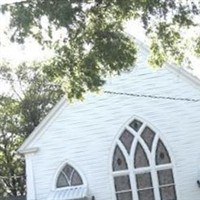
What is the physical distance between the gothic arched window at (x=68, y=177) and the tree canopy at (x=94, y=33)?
336 inches

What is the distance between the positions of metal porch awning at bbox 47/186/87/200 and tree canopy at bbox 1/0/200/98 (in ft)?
25.9

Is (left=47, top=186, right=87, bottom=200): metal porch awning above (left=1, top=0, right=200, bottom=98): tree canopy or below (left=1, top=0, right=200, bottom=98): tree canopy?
below

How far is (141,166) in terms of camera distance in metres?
18.5

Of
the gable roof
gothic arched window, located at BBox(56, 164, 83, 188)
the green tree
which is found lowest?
gothic arched window, located at BBox(56, 164, 83, 188)

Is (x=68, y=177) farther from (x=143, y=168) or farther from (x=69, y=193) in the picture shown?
(x=143, y=168)

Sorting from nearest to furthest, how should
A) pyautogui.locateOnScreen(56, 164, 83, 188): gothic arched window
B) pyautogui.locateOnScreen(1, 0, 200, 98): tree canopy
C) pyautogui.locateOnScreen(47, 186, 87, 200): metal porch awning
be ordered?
pyautogui.locateOnScreen(1, 0, 200, 98): tree canopy
pyautogui.locateOnScreen(47, 186, 87, 200): metal porch awning
pyautogui.locateOnScreen(56, 164, 83, 188): gothic arched window

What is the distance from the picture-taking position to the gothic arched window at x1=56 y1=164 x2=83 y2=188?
1859cm

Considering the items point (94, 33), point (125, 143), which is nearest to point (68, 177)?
point (125, 143)

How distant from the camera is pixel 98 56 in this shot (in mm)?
9664

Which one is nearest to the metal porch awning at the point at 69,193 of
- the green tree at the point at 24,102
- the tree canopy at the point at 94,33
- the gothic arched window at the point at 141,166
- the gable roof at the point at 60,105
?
the gothic arched window at the point at 141,166

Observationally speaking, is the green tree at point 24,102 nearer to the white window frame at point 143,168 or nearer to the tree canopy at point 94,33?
the white window frame at point 143,168

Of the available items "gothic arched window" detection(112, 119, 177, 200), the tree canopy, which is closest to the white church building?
"gothic arched window" detection(112, 119, 177, 200)

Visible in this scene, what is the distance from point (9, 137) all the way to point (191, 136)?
15.7 meters

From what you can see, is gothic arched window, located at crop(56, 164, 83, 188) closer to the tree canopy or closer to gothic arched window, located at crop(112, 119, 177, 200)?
gothic arched window, located at crop(112, 119, 177, 200)
